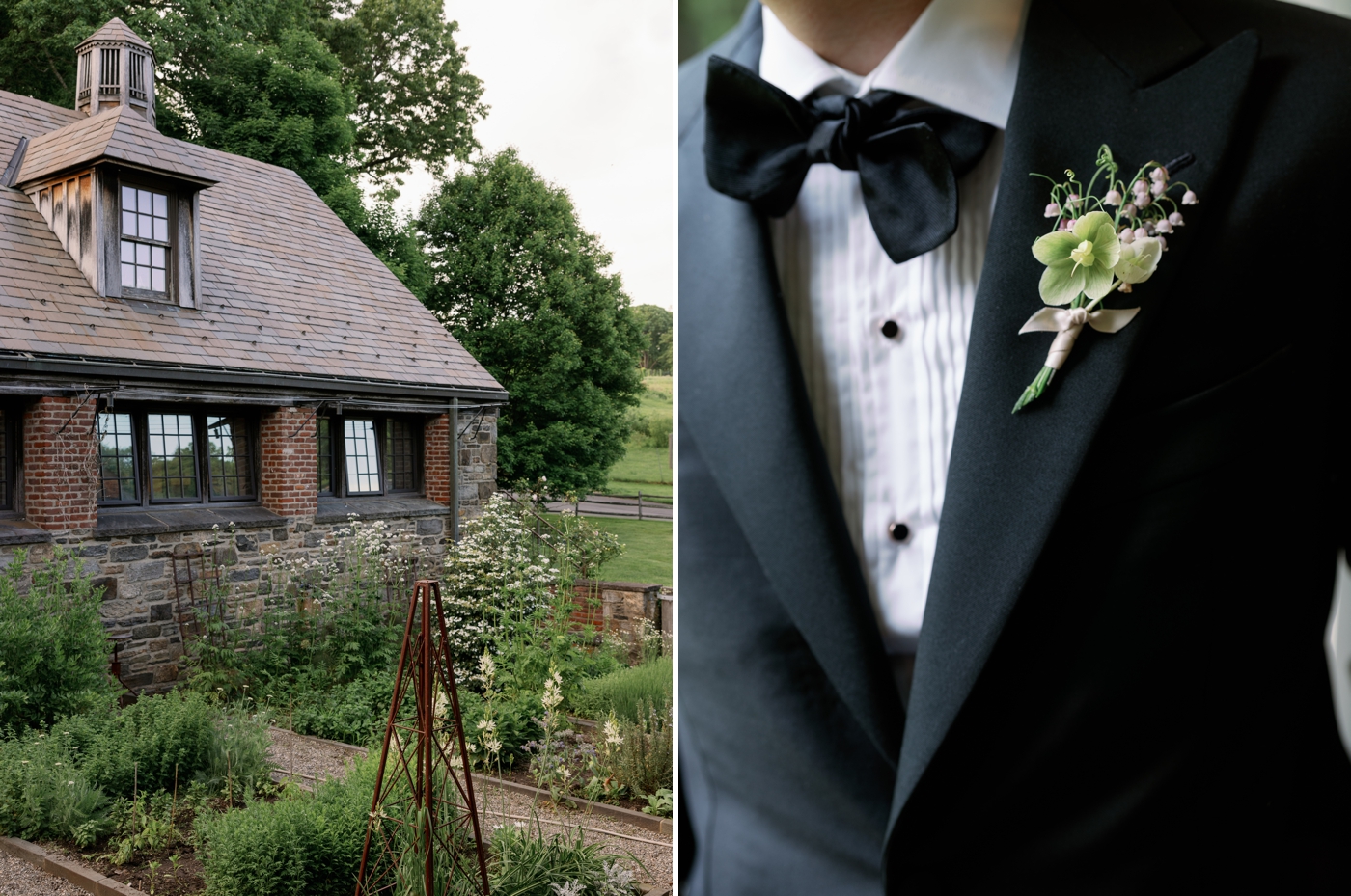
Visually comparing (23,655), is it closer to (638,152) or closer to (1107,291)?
(638,152)

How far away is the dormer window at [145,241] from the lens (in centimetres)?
285

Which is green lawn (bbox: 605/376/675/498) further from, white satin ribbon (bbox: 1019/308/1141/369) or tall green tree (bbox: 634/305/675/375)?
white satin ribbon (bbox: 1019/308/1141/369)

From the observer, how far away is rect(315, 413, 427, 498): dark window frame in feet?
9.96

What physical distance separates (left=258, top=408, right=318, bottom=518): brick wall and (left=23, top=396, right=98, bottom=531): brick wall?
1.48 ft

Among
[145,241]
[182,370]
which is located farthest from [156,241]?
[182,370]

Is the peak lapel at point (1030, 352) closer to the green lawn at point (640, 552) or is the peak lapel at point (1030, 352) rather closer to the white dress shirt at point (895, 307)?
the white dress shirt at point (895, 307)

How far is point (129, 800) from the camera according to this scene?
258 centimetres

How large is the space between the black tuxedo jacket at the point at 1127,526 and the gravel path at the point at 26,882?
7.75 ft

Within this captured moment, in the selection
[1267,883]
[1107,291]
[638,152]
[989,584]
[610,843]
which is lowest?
[610,843]

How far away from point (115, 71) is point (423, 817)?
237 centimetres

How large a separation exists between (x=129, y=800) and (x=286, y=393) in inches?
47.6

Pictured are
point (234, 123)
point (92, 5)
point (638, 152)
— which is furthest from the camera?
point (234, 123)

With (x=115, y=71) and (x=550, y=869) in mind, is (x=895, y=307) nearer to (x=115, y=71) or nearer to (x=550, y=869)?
(x=550, y=869)

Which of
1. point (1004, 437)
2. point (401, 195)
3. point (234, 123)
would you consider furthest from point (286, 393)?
point (1004, 437)
